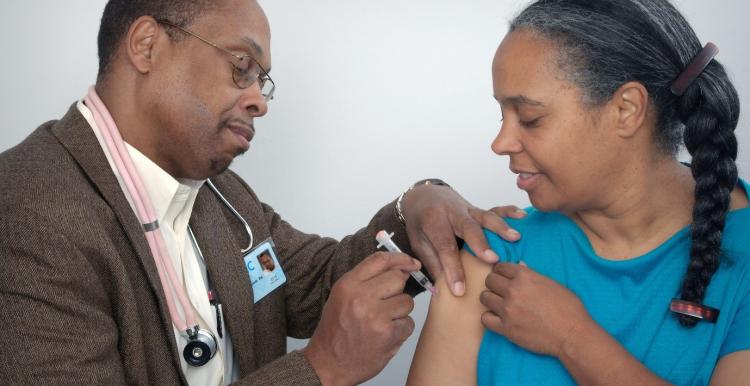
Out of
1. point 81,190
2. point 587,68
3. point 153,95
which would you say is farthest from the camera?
point 153,95

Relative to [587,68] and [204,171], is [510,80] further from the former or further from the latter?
[204,171]

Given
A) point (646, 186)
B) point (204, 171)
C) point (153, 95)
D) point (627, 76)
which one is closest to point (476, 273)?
point (646, 186)

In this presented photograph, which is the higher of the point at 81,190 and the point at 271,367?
the point at 81,190

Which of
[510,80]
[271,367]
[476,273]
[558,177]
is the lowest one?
[271,367]

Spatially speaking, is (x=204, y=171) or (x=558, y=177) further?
(x=204, y=171)

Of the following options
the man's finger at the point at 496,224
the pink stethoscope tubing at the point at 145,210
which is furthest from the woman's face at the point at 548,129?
the pink stethoscope tubing at the point at 145,210

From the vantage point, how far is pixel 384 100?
2.94 meters

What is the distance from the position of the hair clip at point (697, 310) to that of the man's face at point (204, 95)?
3.43ft

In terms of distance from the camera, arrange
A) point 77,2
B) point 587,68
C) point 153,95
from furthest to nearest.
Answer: point 77,2 < point 153,95 < point 587,68

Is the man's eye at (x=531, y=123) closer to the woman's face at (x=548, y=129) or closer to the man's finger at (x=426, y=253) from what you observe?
the woman's face at (x=548, y=129)

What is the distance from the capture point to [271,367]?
1.76 meters

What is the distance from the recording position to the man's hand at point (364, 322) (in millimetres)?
1708

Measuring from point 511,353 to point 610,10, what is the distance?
2.32 feet

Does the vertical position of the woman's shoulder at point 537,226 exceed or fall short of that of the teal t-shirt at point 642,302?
it exceeds it
